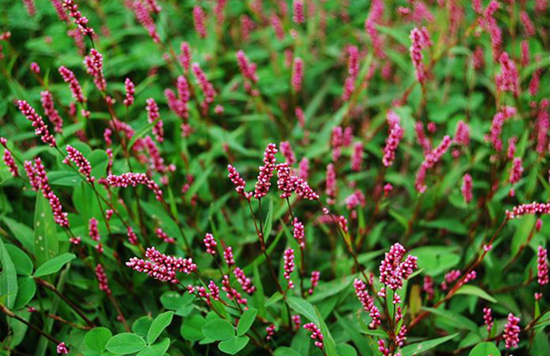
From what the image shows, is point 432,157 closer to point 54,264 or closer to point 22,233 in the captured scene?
point 54,264

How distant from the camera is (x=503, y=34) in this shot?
3.61 metres

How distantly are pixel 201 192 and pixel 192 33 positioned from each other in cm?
150

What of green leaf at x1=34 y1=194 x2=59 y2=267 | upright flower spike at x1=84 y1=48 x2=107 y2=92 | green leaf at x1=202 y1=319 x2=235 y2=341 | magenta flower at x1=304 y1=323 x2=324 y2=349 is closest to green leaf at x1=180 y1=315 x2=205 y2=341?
green leaf at x1=202 y1=319 x2=235 y2=341

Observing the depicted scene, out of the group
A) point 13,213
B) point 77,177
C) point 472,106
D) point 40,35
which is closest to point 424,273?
point 472,106

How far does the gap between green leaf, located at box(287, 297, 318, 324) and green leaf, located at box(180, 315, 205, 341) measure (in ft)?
1.03

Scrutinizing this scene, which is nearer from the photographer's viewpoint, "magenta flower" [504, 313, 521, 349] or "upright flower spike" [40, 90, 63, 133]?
"magenta flower" [504, 313, 521, 349]

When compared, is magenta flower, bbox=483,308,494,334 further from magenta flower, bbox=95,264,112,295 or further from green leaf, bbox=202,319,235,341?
magenta flower, bbox=95,264,112,295

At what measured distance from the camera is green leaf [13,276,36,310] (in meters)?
1.68

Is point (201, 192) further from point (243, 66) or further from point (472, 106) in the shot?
point (472, 106)

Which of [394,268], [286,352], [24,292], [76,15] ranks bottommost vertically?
[286,352]

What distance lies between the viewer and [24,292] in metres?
1.70

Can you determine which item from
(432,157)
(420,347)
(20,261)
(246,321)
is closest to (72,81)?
(20,261)

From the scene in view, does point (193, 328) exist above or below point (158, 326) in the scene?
below

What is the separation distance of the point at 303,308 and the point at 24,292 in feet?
2.95
